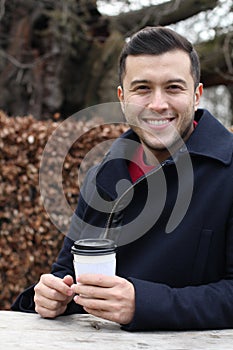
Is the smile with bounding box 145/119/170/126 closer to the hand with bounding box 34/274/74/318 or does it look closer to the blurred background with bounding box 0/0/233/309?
the hand with bounding box 34/274/74/318

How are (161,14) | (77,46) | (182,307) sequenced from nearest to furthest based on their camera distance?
(182,307), (161,14), (77,46)

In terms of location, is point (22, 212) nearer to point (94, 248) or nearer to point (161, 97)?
point (161, 97)

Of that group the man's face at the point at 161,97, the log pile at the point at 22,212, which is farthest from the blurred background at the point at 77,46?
the man's face at the point at 161,97

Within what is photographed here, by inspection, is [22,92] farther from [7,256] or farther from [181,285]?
[181,285]

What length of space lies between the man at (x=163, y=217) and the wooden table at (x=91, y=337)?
0.12 ft

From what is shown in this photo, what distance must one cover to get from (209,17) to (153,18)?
65 cm

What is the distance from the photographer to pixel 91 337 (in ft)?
4.59

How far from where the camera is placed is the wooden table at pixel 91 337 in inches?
52.1

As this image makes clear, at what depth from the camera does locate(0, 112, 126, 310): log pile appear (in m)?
3.72

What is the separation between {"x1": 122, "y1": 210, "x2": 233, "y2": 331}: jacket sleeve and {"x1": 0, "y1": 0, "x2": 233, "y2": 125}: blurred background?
4.79 metres

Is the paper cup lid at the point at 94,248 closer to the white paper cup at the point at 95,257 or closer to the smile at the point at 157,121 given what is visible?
the white paper cup at the point at 95,257

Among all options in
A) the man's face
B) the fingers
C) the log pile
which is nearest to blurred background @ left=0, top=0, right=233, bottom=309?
the log pile

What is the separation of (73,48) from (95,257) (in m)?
5.31

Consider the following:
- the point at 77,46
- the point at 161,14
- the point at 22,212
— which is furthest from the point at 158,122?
the point at 77,46
